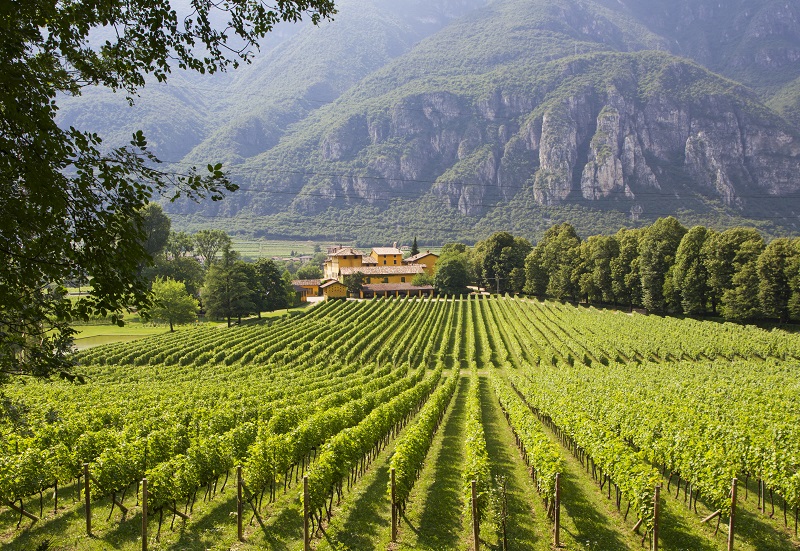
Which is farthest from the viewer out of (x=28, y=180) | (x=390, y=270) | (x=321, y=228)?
(x=321, y=228)

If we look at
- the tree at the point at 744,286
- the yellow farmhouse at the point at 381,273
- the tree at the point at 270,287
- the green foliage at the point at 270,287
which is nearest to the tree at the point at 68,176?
the tree at the point at 744,286

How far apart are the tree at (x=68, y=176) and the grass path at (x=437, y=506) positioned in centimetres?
749

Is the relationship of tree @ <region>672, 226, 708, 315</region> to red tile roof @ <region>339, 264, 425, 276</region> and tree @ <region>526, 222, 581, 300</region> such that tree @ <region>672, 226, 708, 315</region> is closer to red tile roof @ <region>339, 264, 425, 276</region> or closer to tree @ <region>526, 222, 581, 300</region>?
tree @ <region>526, 222, 581, 300</region>

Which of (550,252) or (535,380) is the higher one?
(550,252)

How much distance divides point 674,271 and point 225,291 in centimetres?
5170

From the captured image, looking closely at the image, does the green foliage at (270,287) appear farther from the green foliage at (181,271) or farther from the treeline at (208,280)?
the green foliage at (181,271)

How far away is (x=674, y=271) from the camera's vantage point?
51.6m

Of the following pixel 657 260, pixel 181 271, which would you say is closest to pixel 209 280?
pixel 181 271

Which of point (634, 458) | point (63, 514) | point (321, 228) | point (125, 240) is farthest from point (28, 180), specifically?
point (321, 228)

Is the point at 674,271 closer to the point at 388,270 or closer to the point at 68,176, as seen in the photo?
the point at 388,270

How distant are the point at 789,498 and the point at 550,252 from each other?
65495 millimetres

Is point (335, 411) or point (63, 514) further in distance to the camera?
point (335, 411)

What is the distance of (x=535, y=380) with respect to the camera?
26.2 metres

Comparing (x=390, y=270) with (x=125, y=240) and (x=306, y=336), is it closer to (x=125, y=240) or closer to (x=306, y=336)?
(x=306, y=336)
